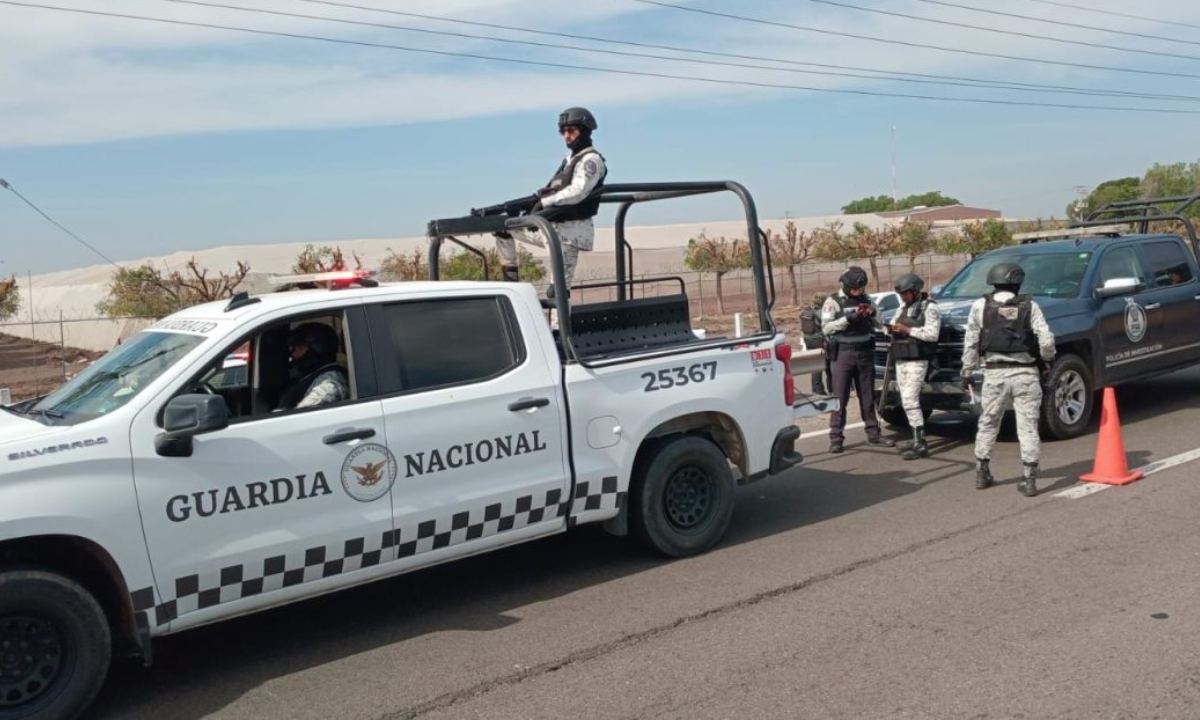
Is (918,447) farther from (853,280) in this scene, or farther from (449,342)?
(449,342)

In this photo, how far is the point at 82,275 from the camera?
80.1m

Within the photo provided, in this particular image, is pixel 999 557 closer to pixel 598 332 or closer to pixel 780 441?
pixel 780 441

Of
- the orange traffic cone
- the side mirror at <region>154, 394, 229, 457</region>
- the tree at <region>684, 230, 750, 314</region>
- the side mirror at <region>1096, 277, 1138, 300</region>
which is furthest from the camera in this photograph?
the tree at <region>684, 230, 750, 314</region>

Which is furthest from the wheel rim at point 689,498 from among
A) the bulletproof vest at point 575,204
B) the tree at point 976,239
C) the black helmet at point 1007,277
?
the tree at point 976,239

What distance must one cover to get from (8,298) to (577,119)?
1172 inches

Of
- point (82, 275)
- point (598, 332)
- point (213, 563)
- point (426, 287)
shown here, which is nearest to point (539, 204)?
point (598, 332)

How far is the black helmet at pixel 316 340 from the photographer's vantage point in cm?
551

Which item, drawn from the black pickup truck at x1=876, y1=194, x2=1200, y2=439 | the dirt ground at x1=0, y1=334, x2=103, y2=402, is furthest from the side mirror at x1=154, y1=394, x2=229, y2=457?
the dirt ground at x1=0, y1=334, x2=103, y2=402

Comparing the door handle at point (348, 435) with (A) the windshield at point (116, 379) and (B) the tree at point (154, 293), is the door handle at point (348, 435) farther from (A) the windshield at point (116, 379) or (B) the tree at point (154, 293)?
(B) the tree at point (154, 293)

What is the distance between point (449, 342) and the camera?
5605 millimetres

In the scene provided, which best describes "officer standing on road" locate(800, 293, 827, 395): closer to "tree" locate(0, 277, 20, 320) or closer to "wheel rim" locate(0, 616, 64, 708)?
"wheel rim" locate(0, 616, 64, 708)

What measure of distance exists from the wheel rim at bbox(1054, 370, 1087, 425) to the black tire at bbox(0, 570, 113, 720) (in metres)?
8.24

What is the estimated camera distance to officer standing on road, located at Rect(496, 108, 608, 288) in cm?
688

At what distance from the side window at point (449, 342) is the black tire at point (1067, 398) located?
5.92m
